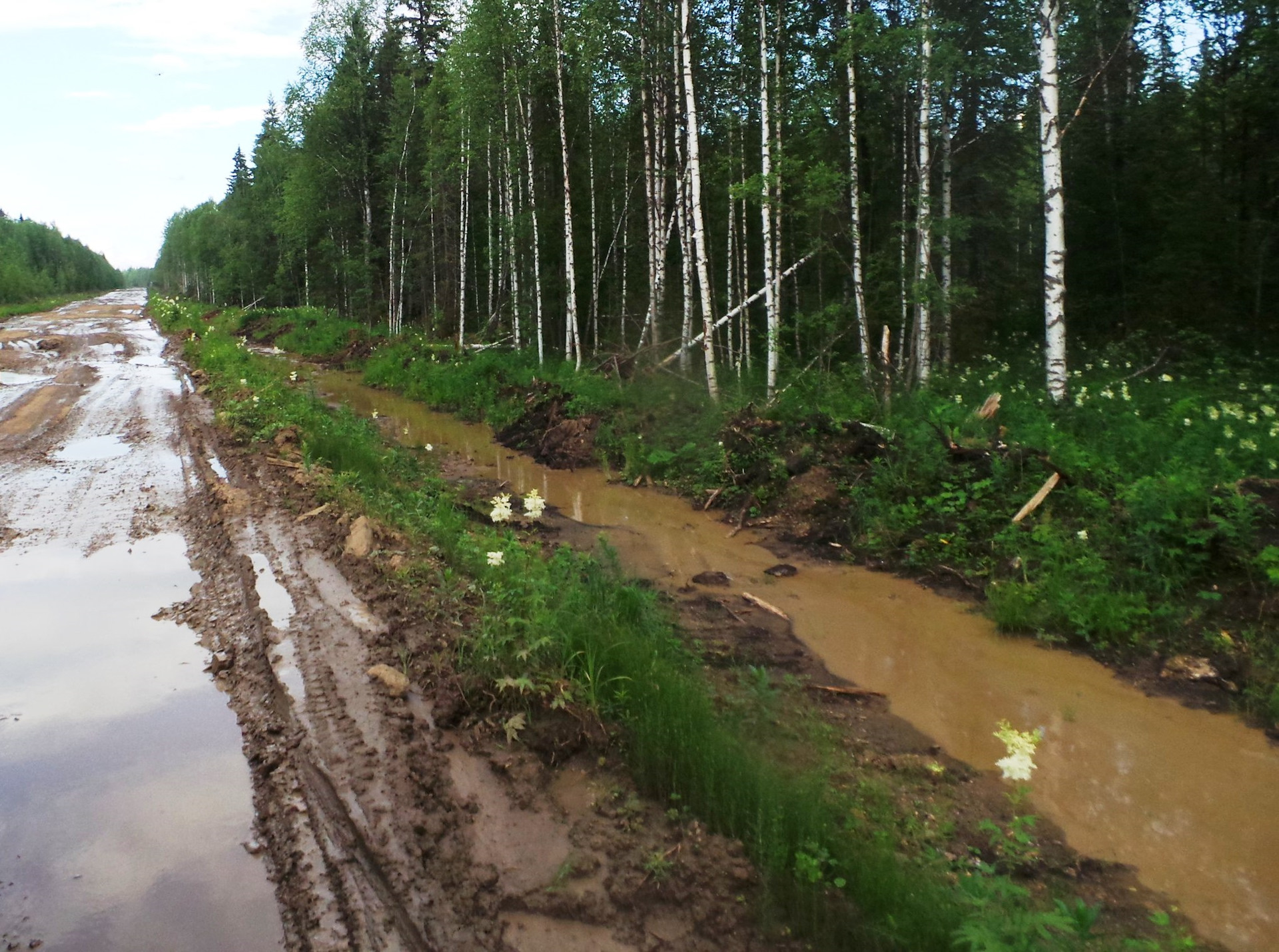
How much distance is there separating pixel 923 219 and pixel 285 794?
41.3 ft

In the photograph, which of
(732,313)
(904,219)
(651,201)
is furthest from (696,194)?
(904,219)

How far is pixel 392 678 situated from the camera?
17.5 feet

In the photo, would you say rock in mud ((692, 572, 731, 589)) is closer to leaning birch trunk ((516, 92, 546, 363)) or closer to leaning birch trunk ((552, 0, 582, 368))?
leaning birch trunk ((552, 0, 582, 368))

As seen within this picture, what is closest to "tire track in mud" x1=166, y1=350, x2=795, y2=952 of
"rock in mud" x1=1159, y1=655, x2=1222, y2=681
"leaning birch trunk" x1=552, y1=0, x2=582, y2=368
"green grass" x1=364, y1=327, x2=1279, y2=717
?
"rock in mud" x1=1159, y1=655, x2=1222, y2=681

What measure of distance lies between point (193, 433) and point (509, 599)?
10563 mm

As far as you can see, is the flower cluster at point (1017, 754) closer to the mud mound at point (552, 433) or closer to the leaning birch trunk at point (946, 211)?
the mud mound at point (552, 433)

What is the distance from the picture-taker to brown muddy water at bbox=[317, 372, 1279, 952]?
14.1ft

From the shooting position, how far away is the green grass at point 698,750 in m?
3.36

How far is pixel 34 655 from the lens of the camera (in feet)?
19.9

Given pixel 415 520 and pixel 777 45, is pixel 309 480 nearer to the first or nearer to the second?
pixel 415 520

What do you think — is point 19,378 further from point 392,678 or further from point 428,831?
point 428,831

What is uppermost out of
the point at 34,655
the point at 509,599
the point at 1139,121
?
the point at 1139,121

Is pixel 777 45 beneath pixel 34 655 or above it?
above

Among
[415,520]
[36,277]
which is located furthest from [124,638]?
[36,277]
